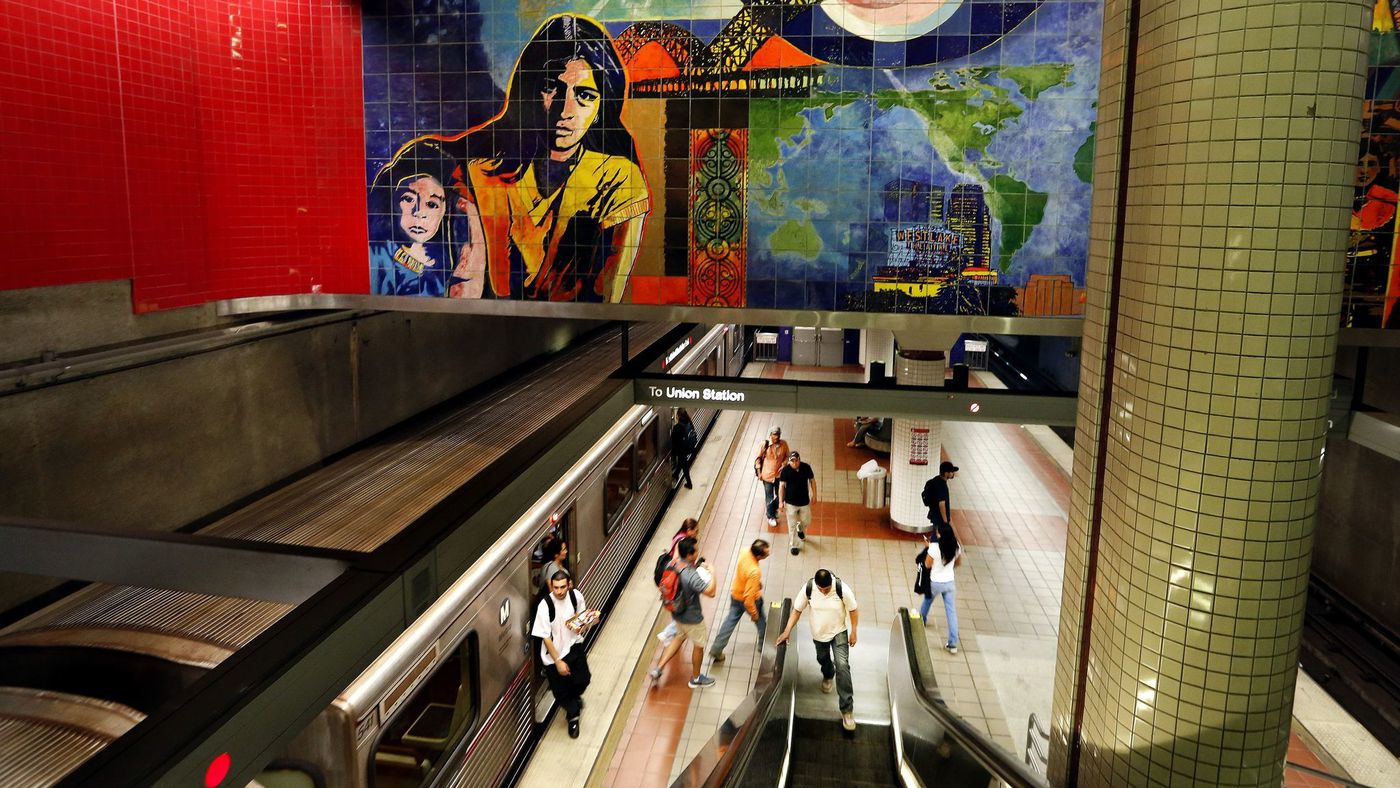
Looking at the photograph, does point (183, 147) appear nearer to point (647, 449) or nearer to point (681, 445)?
point (647, 449)

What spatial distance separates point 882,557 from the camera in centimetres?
1023

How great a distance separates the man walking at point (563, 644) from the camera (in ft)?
19.6

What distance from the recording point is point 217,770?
2053 millimetres

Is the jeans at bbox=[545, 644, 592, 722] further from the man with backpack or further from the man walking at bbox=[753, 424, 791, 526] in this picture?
the man walking at bbox=[753, 424, 791, 526]

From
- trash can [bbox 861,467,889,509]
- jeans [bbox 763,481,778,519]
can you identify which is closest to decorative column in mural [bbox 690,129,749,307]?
jeans [bbox 763,481,778,519]

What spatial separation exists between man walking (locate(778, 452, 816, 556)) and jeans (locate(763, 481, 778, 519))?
0.64 metres

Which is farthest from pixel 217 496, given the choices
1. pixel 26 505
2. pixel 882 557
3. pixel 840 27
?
pixel 882 557

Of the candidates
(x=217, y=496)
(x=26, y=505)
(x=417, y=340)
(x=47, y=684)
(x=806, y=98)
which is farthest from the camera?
(x=417, y=340)

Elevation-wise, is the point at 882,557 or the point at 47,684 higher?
the point at 47,684

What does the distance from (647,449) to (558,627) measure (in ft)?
14.0

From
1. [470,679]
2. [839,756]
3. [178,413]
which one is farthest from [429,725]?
[839,756]

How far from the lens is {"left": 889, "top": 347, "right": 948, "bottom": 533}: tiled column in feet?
35.7

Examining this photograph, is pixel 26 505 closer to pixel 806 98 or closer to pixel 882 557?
pixel 806 98

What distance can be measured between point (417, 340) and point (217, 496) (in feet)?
8.43
